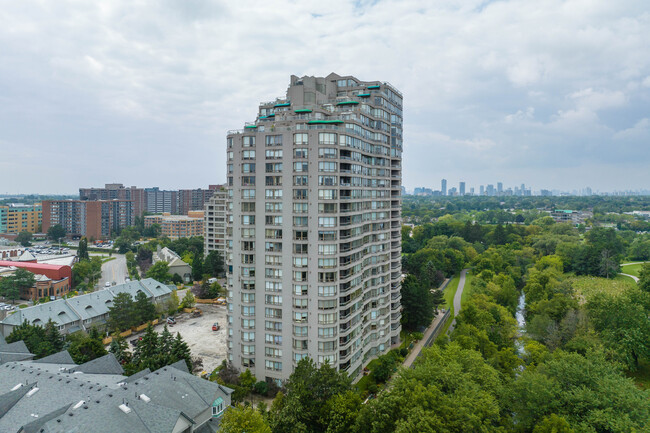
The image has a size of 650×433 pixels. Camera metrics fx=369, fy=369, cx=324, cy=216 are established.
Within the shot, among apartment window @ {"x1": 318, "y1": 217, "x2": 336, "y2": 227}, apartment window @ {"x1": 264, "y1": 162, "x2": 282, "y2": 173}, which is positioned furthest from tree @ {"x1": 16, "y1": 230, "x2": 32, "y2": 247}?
apartment window @ {"x1": 318, "y1": 217, "x2": 336, "y2": 227}

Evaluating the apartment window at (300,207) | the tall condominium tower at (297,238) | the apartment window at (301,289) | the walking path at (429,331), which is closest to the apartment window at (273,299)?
the tall condominium tower at (297,238)

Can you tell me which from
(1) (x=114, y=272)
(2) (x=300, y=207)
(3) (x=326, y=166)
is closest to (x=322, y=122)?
(3) (x=326, y=166)

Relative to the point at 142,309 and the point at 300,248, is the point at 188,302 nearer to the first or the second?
the point at 142,309

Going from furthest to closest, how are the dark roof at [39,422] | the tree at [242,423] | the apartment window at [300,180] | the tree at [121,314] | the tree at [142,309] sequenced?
the tree at [142,309] < the tree at [121,314] < the apartment window at [300,180] < the dark roof at [39,422] < the tree at [242,423]

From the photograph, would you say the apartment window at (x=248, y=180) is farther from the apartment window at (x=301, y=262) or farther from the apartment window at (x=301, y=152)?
the apartment window at (x=301, y=262)

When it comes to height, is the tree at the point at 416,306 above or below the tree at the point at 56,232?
below

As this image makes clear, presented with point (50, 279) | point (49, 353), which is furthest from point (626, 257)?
point (50, 279)
